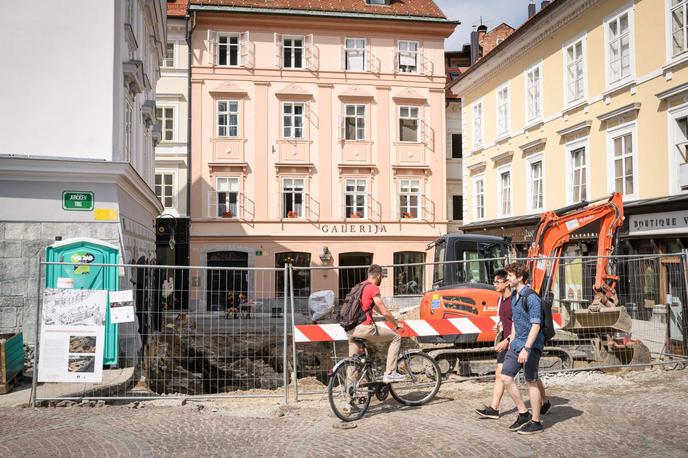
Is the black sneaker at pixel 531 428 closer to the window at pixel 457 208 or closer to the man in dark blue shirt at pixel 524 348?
the man in dark blue shirt at pixel 524 348

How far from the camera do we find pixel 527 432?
729cm

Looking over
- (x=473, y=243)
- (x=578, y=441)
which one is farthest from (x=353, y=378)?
(x=473, y=243)

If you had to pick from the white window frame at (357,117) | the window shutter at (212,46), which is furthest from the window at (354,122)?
the window shutter at (212,46)

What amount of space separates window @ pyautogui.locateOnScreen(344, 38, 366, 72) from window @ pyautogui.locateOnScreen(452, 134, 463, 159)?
21.8 ft

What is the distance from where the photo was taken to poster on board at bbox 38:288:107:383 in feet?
29.2

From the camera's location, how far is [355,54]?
31.7 metres

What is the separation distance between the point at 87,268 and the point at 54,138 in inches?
111

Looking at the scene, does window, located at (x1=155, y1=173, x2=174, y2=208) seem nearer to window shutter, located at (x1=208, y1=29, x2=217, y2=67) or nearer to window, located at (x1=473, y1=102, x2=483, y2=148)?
window shutter, located at (x1=208, y1=29, x2=217, y2=67)

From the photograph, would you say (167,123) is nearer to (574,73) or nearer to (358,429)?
(574,73)

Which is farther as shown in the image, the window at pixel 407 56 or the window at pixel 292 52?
the window at pixel 407 56

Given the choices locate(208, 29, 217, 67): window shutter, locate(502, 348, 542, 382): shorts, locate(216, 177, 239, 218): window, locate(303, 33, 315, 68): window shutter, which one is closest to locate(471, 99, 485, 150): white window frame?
locate(303, 33, 315, 68): window shutter

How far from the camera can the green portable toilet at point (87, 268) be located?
1105 cm

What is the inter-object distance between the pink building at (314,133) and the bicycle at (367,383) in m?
21.7

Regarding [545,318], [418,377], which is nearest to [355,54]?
[418,377]
